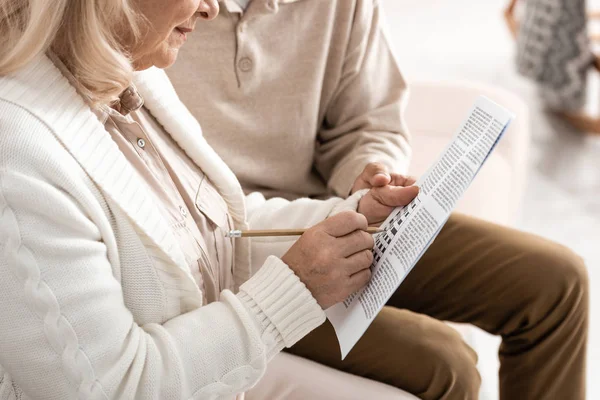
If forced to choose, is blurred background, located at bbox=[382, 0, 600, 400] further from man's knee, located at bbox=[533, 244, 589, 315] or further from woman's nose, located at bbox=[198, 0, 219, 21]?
woman's nose, located at bbox=[198, 0, 219, 21]

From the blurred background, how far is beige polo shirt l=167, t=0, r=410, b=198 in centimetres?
43

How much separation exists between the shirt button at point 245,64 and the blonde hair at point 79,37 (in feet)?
1.53

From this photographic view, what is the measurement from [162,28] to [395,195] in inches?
16.2

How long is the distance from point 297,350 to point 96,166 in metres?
0.51

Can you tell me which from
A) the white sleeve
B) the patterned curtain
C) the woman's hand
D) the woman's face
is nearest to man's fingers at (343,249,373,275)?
the woman's hand

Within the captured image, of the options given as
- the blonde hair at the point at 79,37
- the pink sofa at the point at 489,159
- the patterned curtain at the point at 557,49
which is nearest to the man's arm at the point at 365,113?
the pink sofa at the point at 489,159

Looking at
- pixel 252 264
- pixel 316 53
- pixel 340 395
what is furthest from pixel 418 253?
pixel 316 53

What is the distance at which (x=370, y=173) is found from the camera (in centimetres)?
129

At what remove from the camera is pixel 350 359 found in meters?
1.19

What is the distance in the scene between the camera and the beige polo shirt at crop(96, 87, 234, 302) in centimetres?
99

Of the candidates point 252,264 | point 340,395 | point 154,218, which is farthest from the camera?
point 252,264

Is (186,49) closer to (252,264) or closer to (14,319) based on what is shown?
(252,264)

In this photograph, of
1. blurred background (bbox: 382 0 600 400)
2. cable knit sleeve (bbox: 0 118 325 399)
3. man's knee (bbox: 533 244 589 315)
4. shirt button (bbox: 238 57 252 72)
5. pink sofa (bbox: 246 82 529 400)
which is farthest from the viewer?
blurred background (bbox: 382 0 600 400)

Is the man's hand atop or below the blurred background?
atop
